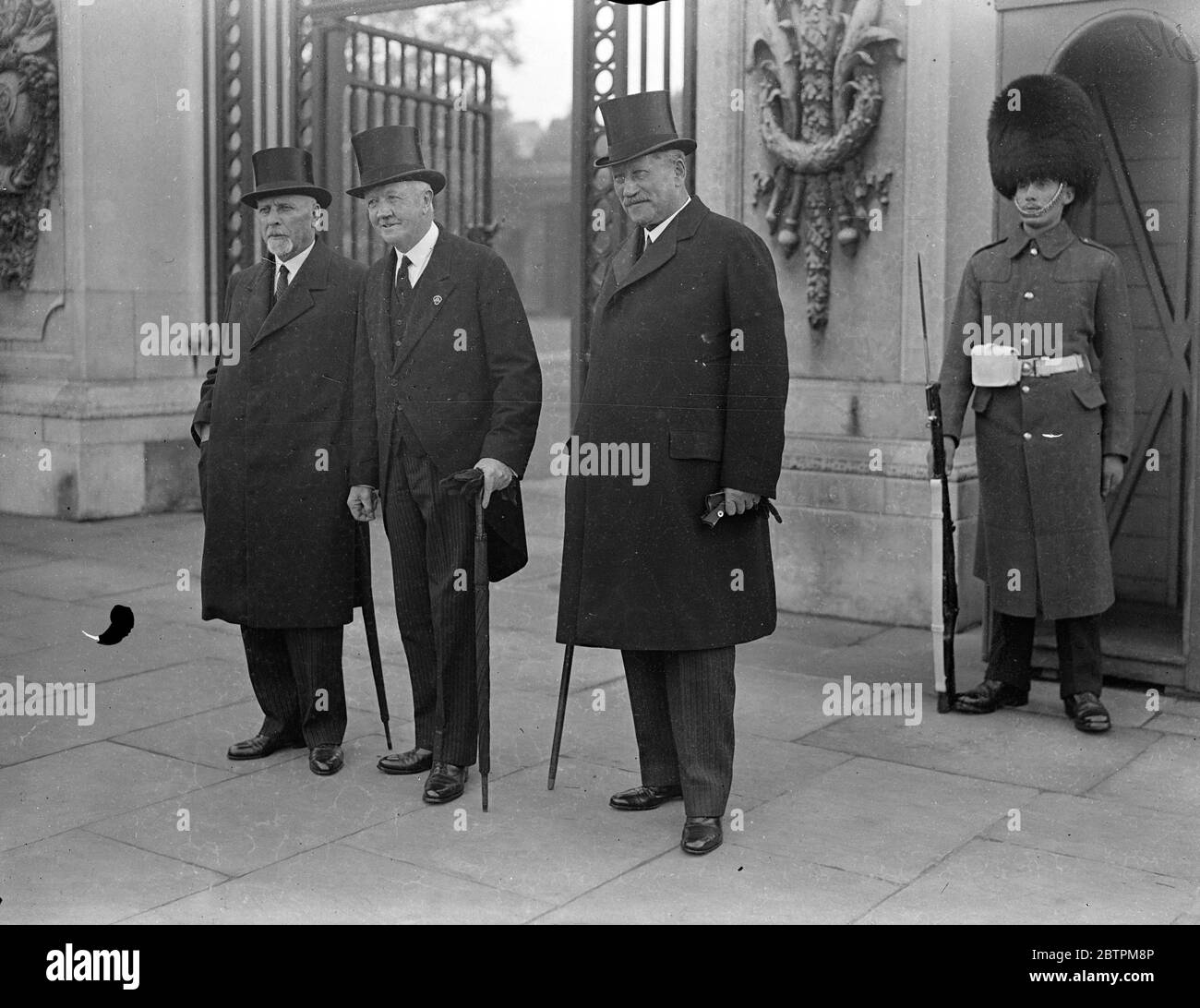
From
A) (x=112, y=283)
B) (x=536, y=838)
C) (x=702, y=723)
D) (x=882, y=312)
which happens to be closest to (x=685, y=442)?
(x=702, y=723)

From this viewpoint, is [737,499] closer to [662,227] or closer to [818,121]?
[662,227]

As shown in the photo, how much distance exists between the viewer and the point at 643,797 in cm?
484

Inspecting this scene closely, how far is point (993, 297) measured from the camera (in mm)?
5922

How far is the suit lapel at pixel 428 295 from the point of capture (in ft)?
16.1

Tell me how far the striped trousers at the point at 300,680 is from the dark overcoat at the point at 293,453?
4.1 inches

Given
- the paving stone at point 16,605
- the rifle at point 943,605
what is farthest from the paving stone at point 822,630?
the paving stone at point 16,605

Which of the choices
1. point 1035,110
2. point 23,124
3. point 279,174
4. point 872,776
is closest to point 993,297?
point 1035,110

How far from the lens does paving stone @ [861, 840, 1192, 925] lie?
3.96 meters

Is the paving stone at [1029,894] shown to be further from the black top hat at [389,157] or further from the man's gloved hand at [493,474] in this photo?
the black top hat at [389,157]

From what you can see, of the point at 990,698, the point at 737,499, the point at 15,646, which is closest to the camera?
the point at 737,499

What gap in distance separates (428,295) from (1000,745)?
2.44 m

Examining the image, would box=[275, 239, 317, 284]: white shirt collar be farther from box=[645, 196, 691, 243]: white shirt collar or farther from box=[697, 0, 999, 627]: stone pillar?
box=[697, 0, 999, 627]: stone pillar
